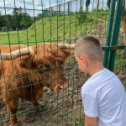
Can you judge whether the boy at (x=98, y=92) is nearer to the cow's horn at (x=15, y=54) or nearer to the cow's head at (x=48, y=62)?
the cow's horn at (x=15, y=54)

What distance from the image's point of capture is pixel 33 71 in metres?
4.32

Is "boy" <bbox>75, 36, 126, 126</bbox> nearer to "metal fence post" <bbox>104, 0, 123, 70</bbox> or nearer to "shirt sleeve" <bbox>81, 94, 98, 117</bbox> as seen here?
"shirt sleeve" <bbox>81, 94, 98, 117</bbox>

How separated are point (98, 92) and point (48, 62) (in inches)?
74.3


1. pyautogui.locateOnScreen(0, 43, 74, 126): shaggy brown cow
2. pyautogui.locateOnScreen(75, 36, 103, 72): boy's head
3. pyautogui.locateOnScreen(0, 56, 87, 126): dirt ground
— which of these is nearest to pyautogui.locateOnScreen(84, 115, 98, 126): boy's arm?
pyautogui.locateOnScreen(75, 36, 103, 72): boy's head

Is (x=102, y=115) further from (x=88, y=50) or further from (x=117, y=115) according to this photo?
(x=88, y=50)

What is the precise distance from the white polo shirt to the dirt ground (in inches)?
75.9

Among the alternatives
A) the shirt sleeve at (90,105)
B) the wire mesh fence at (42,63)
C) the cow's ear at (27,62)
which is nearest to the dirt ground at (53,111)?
the wire mesh fence at (42,63)

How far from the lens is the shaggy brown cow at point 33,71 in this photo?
163 inches

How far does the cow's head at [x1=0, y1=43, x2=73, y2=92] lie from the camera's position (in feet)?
13.6

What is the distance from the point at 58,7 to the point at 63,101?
204cm

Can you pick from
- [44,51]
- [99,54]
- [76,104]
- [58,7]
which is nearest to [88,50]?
[99,54]

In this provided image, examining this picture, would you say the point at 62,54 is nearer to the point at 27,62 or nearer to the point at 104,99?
the point at 27,62

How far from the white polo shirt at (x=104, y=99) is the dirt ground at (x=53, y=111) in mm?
1927

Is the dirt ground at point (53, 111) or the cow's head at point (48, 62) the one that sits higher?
the cow's head at point (48, 62)
